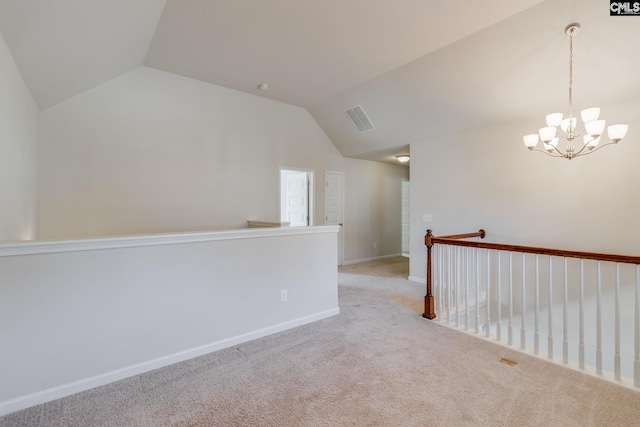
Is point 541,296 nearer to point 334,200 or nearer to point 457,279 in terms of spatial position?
point 457,279

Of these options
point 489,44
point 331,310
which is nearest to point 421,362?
point 331,310

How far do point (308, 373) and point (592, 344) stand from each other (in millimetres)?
3300

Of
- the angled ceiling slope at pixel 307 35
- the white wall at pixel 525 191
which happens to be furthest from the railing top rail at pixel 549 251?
the angled ceiling slope at pixel 307 35

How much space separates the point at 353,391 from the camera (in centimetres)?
199

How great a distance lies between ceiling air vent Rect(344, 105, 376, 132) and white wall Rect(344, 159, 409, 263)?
1.18 metres

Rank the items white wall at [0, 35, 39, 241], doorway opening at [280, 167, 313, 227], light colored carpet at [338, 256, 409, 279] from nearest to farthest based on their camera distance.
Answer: white wall at [0, 35, 39, 241]
light colored carpet at [338, 256, 409, 279]
doorway opening at [280, 167, 313, 227]

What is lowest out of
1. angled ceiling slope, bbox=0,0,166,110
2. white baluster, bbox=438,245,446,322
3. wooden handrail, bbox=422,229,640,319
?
white baluster, bbox=438,245,446,322

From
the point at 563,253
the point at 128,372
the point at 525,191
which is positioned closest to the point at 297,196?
the point at 525,191

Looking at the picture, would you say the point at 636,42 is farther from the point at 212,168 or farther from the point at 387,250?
the point at 387,250

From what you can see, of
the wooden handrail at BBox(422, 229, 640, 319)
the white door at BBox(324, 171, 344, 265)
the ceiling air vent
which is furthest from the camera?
the white door at BBox(324, 171, 344, 265)

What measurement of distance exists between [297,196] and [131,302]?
13.2 ft

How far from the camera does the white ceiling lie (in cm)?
234

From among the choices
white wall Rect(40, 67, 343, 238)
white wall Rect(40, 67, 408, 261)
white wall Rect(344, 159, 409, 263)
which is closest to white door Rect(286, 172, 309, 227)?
white wall Rect(40, 67, 408, 261)

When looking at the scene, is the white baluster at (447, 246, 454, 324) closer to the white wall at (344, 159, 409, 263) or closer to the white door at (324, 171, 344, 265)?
the white door at (324, 171, 344, 265)
